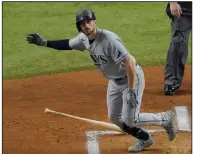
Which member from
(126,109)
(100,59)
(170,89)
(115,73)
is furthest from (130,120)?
(170,89)

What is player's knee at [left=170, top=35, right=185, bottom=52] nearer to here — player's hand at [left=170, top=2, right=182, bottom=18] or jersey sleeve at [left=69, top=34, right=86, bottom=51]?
player's hand at [left=170, top=2, right=182, bottom=18]

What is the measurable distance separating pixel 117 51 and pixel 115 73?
358 mm

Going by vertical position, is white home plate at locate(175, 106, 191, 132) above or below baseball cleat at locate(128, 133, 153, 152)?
below

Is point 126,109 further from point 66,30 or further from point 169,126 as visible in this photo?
point 66,30

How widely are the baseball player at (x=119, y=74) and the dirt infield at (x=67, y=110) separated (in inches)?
11.4

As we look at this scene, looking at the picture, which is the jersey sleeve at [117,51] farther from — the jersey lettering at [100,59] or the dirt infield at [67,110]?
the dirt infield at [67,110]

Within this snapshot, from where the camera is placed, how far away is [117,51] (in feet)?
22.3

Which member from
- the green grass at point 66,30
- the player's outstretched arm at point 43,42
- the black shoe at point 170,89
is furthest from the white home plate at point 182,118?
the green grass at point 66,30

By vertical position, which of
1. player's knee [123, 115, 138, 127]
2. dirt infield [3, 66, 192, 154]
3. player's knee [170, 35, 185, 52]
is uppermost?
player's knee [170, 35, 185, 52]

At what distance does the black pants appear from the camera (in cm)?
938

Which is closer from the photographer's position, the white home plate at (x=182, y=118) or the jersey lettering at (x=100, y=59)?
the jersey lettering at (x=100, y=59)

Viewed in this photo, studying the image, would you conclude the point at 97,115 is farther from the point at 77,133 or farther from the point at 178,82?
the point at 178,82

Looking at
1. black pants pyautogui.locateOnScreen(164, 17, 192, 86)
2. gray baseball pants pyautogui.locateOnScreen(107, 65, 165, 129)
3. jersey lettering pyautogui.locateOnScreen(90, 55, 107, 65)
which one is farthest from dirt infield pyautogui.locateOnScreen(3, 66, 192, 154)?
jersey lettering pyautogui.locateOnScreen(90, 55, 107, 65)

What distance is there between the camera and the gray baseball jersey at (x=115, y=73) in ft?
22.5
